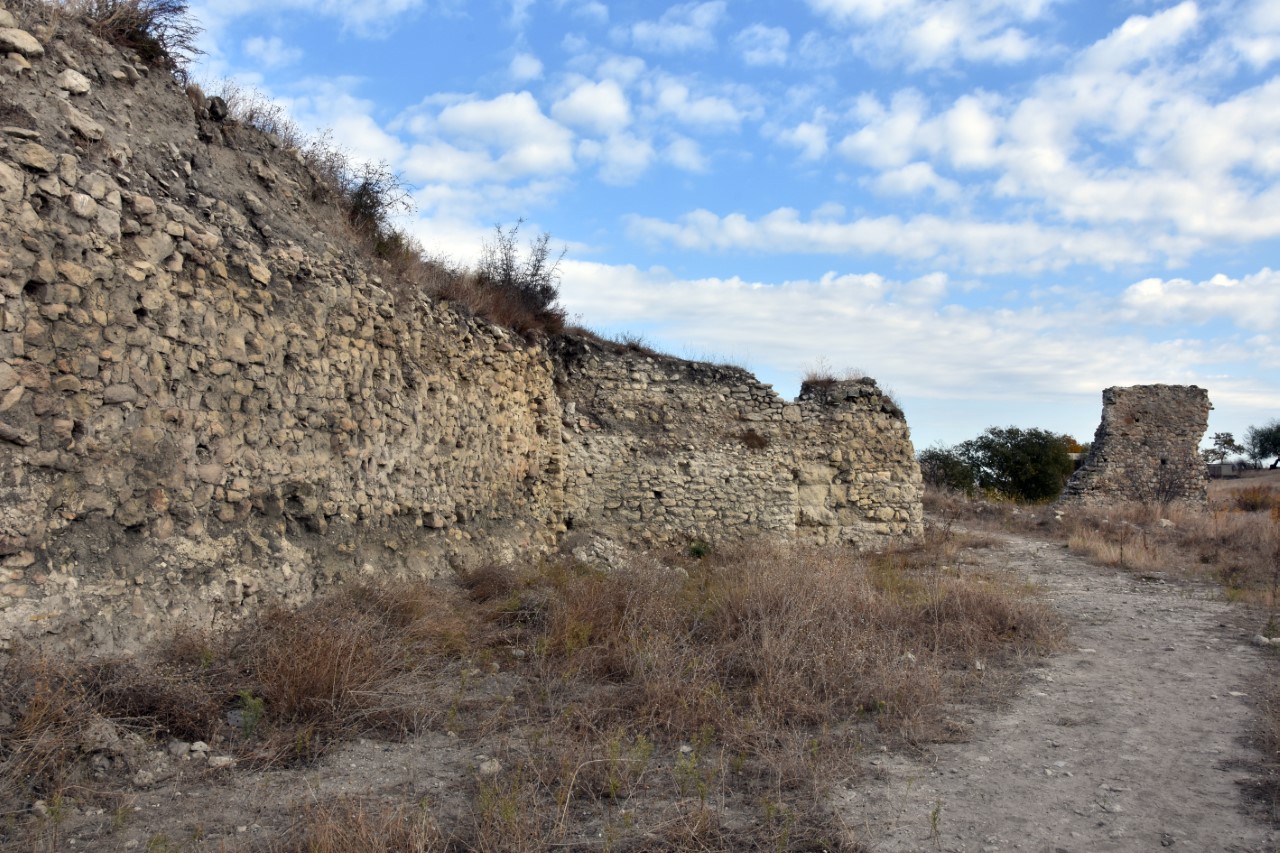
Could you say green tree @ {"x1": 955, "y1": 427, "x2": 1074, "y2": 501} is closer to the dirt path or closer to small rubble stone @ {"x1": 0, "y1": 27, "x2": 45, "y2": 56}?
the dirt path

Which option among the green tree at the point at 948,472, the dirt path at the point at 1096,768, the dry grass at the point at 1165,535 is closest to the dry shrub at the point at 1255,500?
the dry grass at the point at 1165,535

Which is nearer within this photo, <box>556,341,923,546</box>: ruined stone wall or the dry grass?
the dry grass

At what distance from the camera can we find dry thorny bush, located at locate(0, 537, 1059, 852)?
3420 millimetres

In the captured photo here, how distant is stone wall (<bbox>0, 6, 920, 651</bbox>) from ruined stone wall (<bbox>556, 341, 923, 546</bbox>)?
1.31 m

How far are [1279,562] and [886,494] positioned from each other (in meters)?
5.18

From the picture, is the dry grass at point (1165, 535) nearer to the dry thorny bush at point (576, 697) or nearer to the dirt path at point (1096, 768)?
the dirt path at point (1096, 768)

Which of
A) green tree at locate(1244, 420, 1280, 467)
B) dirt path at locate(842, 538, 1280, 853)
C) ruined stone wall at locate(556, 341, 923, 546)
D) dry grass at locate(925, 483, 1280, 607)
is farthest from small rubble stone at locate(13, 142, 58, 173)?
green tree at locate(1244, 420, 1280, 467)

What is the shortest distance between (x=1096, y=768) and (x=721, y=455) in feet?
25.7

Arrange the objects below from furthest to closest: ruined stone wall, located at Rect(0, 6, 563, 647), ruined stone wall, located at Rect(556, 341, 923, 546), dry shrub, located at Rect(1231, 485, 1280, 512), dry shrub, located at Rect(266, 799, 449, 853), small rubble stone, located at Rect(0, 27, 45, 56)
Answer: dry shrub, located at Rect(1231, 485, 1280, 512), ruined stone wall, located at Rect(556, 341, 923, 546), small rubble stone, located at Rect(0, 27, 45, 56), ruined stone wall, located at Rect(0, 6, 563, 647), dry shrub, located at Rect(266, 799, 449, 853)

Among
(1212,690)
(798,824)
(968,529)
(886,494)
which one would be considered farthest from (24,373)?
(968,529)

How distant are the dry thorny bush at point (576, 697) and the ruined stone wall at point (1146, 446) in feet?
51.6

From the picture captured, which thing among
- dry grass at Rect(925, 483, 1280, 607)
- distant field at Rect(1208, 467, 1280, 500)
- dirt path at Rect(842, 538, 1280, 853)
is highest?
distant field at Rect(1208, 467, 1280, 500)

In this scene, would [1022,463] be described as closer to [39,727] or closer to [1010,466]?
[1010,466]

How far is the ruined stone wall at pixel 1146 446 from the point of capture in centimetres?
2066
